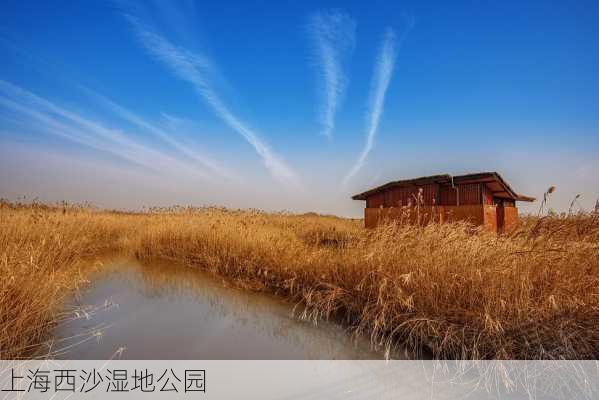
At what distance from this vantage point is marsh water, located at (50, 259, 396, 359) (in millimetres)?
3576

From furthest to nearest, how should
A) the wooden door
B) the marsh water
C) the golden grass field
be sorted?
1. the wooden door
2. the marsh water
3. the golden grass field

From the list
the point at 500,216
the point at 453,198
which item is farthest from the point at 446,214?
the point at 500,216

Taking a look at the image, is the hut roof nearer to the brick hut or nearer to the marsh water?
the brick hut

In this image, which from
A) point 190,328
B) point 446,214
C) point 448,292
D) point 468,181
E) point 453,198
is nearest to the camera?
point 448,292

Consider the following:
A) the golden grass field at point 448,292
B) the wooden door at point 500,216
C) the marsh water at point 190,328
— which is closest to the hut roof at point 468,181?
the wooden door at point 500,216

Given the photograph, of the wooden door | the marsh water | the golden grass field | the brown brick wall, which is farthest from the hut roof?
the marsh water

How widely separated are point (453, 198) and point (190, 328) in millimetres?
10863

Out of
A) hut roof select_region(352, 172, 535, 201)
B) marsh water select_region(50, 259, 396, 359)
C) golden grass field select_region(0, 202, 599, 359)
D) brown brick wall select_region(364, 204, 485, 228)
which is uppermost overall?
hut roof select_region(352, 172, 535, 201)

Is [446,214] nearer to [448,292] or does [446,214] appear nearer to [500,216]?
[500,216]

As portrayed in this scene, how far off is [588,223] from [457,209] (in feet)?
26.2

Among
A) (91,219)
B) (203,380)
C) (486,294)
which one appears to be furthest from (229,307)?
(91,219)

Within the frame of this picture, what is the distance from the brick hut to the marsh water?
20.6 feet

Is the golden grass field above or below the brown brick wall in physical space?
below

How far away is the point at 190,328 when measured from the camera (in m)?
4.36
